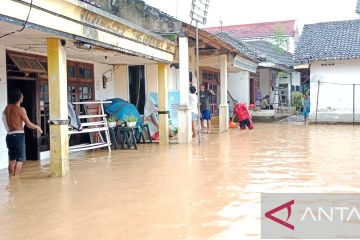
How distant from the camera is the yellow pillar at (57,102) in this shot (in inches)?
287

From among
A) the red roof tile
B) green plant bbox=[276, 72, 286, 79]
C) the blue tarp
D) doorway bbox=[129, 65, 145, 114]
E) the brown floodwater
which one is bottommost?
the brown floodwater

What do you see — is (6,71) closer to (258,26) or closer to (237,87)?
(237,87)

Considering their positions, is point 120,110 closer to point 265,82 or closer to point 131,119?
Answer: point 131,119

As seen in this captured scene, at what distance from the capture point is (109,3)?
1035 centimetres

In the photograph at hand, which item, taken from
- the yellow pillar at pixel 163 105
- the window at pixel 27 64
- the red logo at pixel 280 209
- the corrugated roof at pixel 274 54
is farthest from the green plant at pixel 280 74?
the red logo at pixel 280 209

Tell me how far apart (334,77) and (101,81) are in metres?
11.2

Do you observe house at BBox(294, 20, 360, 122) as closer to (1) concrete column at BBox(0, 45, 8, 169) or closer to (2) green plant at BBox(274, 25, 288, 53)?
(2) green plant at BBox(274, 25, 288, 53)

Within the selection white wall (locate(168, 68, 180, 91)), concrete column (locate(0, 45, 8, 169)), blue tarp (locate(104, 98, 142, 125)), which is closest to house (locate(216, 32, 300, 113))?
white wall (locate(168, 68, 180, 91))

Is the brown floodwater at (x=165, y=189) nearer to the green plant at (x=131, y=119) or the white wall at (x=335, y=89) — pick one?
the green plant at (x=131, y=119)

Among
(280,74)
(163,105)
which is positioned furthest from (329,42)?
(163,105)

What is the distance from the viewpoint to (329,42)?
2039 centimetres

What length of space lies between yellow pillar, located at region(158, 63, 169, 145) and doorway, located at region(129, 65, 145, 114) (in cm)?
218

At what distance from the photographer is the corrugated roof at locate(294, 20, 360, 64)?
19.2 meters

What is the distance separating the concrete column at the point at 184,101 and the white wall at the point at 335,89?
942 cm
